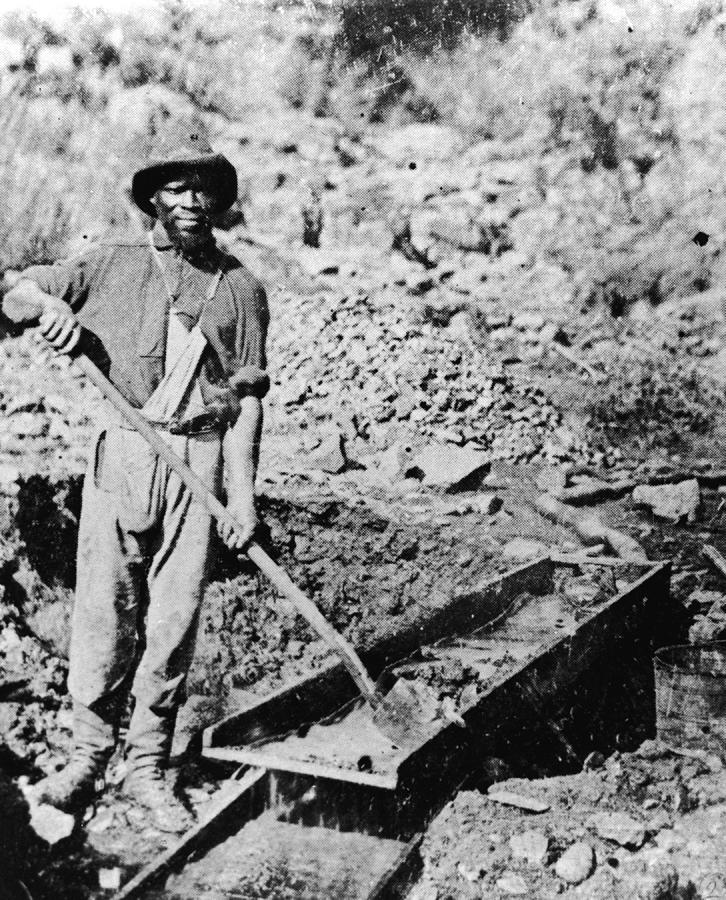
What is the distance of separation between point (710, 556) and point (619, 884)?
2.64m

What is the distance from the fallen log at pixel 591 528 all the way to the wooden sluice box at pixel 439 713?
0.21 metres

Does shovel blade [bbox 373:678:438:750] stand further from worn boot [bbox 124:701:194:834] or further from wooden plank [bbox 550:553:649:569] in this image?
wooden plank [bbox 550:553:649:569]

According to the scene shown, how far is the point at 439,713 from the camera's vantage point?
3.69m

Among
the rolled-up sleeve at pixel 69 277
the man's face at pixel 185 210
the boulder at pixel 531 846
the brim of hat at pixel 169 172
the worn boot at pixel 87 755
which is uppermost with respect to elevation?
the brim of hat at pixel 169 172

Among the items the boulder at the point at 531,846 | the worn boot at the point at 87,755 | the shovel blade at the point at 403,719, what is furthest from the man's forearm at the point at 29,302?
the boulder at the point at 531,846

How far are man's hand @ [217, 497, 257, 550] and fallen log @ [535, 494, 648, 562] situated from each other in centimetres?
268

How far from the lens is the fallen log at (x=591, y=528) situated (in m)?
5.72

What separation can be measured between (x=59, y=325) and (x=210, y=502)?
2.99ft

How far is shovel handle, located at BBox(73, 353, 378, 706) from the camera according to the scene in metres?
3.38

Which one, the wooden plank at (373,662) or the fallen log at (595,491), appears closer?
the wooden plank at (373,662)

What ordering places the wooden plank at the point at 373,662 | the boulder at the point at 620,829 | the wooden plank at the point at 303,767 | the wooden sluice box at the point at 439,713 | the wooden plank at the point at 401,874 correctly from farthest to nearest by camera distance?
the wooden plank at the point at 373,662, the boulder at the point at 620,829, the wooden sluice box at the point at 439,713, the wooden plank at the point at 303,767, the wooden plank at the point at 401,874

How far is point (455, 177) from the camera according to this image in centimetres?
556

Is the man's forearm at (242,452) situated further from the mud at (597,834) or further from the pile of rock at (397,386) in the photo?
the pile of rock at (397,386)

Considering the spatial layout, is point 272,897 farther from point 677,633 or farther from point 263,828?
point 677,633
